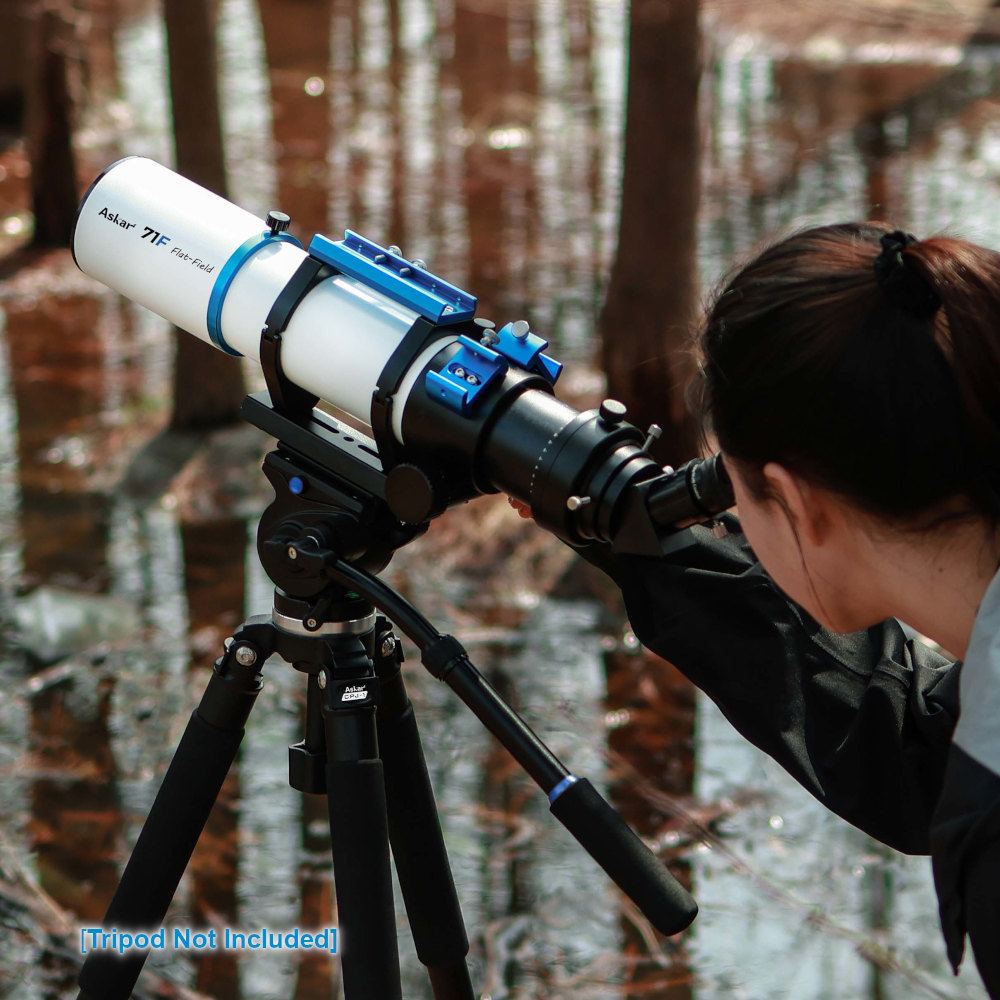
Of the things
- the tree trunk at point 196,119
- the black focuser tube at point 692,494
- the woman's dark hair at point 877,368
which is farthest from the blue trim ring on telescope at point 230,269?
the tree trunk at point 196,119

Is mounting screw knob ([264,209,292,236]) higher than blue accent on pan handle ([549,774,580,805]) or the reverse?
higher

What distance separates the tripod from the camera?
5.57 feet

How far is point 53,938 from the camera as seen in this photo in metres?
2.72

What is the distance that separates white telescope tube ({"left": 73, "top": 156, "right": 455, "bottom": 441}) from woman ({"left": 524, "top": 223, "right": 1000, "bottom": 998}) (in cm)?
48

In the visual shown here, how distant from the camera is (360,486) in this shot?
1794 millimetres

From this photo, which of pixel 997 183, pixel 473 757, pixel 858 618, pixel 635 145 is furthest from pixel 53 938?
pixel 997 183

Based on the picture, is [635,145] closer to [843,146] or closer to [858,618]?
[858,618]

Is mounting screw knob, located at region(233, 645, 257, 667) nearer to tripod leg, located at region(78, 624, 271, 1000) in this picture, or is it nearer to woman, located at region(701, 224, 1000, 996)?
tripod leg, located at region(78, 624, 271, 1000)

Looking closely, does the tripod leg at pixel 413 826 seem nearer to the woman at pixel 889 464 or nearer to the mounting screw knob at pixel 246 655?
the mounting screw knob at pixel 246 655

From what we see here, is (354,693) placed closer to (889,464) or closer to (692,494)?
(692,494)

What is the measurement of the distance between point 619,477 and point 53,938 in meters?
1.74

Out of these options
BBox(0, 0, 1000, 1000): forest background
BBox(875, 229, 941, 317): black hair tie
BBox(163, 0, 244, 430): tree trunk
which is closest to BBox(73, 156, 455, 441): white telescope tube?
BBox(0, 0, 1000, 1000): forest background

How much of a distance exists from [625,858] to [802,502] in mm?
412
